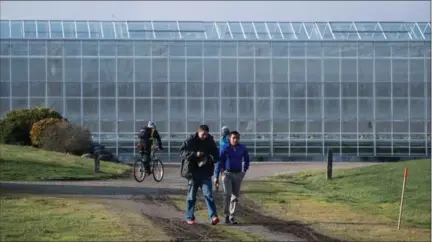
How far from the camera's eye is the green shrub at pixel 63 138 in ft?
106

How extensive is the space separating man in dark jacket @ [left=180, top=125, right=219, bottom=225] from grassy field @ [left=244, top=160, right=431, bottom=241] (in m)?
1.92

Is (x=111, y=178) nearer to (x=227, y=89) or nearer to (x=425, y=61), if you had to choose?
(x=227, y=89)

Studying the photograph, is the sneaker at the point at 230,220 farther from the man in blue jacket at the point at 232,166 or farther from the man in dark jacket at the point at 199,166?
the man in blue jacket at the point at 232,166

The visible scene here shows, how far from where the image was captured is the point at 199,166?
12664 mm

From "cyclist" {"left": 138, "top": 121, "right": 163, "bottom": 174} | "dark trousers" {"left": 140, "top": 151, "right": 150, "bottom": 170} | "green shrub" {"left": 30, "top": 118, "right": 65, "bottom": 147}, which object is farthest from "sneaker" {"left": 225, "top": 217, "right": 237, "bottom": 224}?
"green shrub" {"left": 30, "top": 118, "right": 65, "bottom": 147}

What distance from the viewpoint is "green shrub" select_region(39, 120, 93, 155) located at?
32250mm

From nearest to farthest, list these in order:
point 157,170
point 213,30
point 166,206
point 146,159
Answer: point 166,206 < point 146,159 < point 157,170 < point 213,30

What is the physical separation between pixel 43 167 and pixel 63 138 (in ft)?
31.6

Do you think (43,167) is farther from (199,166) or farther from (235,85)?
(235,85)


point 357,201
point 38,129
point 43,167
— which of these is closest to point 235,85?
point 38,129

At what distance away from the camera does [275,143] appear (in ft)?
144

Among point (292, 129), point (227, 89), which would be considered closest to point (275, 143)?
point (292, 129)

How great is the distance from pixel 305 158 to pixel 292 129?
6.17 ft

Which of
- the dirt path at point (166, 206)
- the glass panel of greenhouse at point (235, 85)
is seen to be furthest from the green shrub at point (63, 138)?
the dirt path at point (166, 206)
